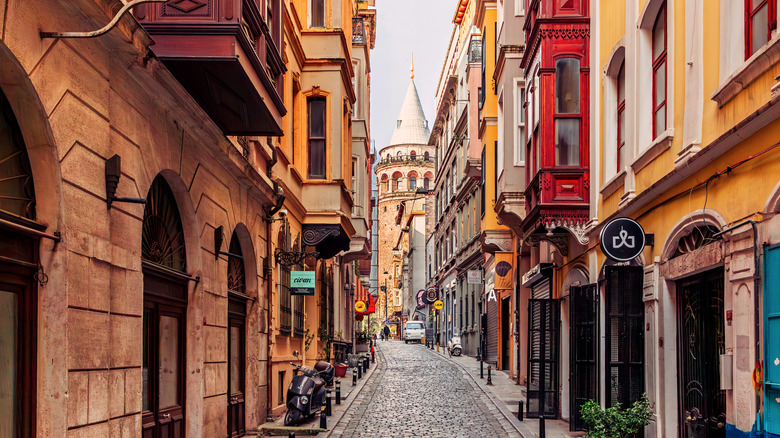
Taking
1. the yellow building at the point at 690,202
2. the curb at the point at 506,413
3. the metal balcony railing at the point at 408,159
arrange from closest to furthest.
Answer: the yellow building at the point at 690,202, the curb at the point at 506,413, the metal balcony railing at the point at 408,159

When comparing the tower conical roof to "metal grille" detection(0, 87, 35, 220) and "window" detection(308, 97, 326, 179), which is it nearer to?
"window" detection(308, 97, 326, 179)

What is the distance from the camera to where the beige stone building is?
11069 cm

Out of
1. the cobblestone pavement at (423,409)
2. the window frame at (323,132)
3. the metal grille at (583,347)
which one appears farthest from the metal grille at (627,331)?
the window frame at (323,132)

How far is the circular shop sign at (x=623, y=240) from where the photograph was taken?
1140cm

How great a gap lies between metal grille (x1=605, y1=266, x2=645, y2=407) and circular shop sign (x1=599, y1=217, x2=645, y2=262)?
0.38m

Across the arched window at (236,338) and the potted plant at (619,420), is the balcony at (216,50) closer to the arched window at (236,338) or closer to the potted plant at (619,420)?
the arched window at (236,338)

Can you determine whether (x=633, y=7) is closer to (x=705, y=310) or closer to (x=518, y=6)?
(x=705, y=310)

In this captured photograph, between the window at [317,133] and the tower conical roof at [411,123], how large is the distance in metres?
90.5

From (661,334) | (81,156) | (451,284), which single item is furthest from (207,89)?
(451,284)

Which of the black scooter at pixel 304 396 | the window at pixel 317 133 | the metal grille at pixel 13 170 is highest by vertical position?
the window at pixel 317 133

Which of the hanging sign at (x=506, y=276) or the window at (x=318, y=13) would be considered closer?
the window at (x=318, y=13)

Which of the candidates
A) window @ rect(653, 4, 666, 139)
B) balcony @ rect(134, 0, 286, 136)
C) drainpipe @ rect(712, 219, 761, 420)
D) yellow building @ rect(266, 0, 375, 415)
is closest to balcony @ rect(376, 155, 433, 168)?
yellow building @ rect(266, 0, 375, 415)

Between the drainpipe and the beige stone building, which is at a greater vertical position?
the beige stone building

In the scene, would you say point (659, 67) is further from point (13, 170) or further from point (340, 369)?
point (340, 369)
